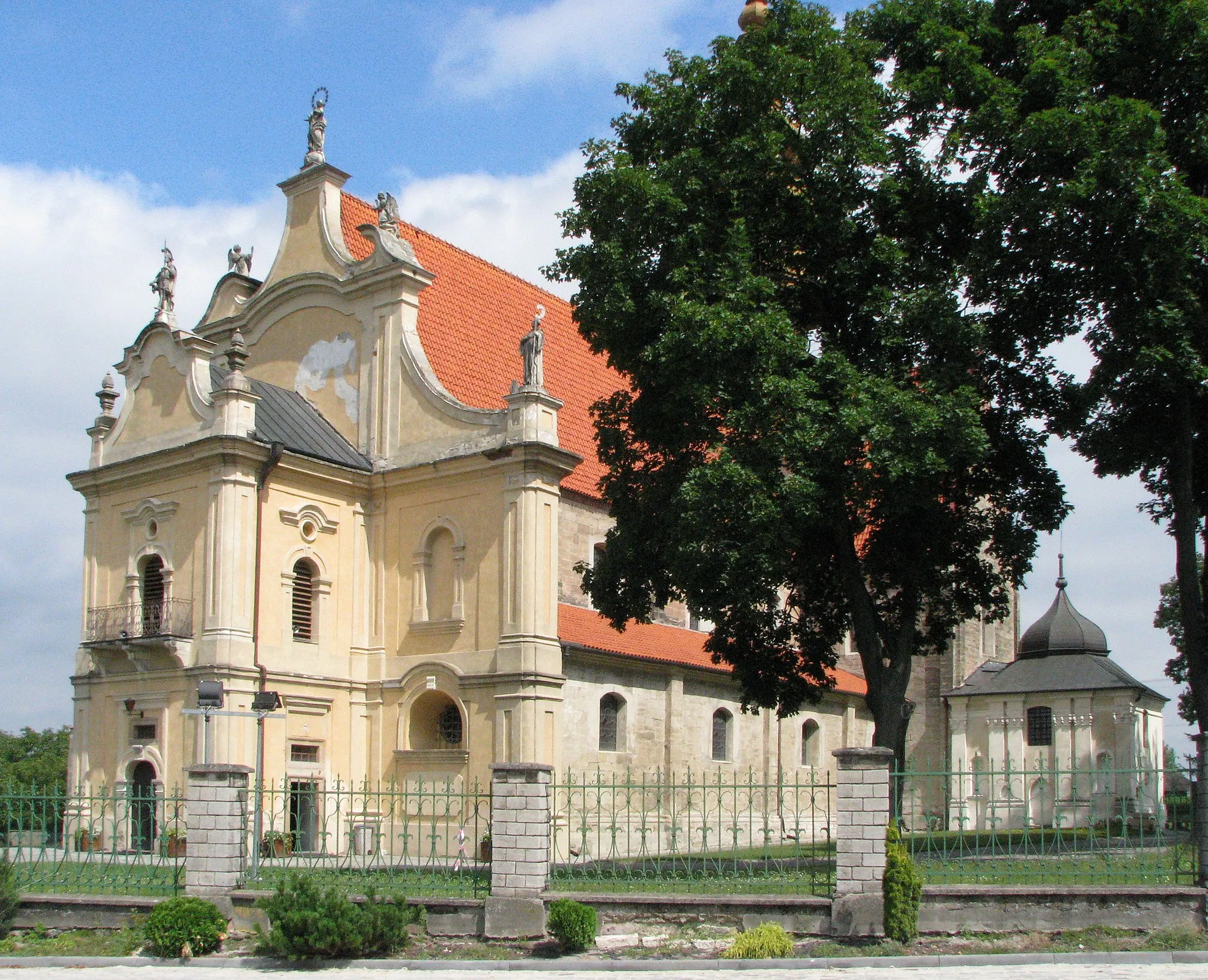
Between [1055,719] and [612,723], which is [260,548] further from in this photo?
[1055,719]

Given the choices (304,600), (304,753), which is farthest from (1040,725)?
(304,600)

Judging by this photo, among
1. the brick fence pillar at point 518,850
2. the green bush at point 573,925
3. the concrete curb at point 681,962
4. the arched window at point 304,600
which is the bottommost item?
the concrete curb at point 681,962

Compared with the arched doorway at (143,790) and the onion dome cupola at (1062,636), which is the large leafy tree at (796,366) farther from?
the onion dome cupola at (1062,636)

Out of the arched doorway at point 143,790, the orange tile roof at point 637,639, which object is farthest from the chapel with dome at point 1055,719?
the arched doorway at point 143,790

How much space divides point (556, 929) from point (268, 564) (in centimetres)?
1272

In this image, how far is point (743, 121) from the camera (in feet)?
64.3

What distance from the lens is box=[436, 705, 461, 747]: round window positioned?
26.0 m

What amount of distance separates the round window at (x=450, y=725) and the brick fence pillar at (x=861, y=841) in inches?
489

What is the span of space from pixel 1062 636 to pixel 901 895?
85.4 ft

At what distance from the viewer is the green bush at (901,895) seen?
46.9ft

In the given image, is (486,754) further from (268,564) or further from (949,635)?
(949,635)

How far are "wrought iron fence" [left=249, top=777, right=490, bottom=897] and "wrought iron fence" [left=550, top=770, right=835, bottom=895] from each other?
1.49 m

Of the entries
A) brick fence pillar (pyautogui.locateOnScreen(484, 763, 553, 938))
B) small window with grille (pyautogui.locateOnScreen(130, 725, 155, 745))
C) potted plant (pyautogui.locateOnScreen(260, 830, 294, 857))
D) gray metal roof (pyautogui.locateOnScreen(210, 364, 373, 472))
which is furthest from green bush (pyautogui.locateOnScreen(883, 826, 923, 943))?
small window with grille (pyautogui.locateOnScreen(130, 725, 155, 745))

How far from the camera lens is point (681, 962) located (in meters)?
14.1
